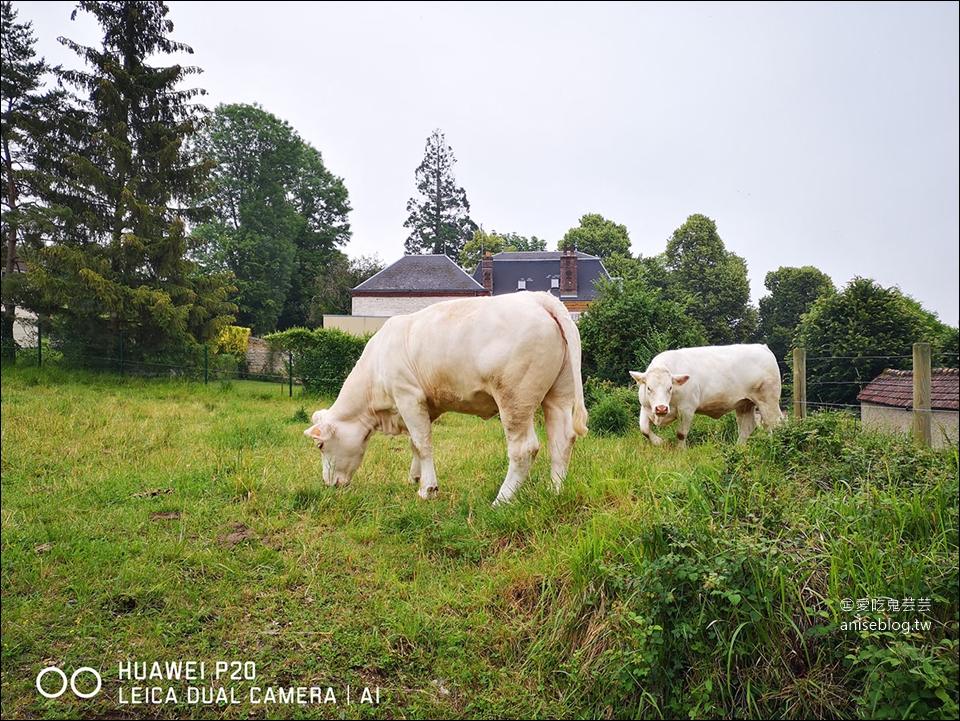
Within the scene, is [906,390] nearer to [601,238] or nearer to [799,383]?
[799,383]

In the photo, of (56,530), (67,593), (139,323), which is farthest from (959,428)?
(139,323)

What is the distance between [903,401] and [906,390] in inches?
5.2

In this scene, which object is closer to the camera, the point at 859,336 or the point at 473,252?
the point at 859,336

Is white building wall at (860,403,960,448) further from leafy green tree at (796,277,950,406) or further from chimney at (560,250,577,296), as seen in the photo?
chimney at (560,250,577,296)

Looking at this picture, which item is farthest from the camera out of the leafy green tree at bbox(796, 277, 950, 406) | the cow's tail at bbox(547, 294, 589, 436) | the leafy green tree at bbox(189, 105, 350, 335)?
the leafy green tree at bbox(189, 105, 350, 335)

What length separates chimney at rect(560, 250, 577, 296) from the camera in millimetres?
20931

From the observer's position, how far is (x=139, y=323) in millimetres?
15430

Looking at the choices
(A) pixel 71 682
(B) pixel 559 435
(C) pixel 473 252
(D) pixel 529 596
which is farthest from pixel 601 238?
(A) pixel 71 682

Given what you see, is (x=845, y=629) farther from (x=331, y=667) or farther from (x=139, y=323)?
(x=139, y=323)

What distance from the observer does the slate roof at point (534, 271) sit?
67.5 ft

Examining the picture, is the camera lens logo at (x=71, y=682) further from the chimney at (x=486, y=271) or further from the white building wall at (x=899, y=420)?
the chimney at (x=486, y=271)

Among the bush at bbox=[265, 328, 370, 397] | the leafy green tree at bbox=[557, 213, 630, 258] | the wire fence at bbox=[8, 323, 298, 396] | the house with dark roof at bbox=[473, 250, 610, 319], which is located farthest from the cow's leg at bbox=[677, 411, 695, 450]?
the leafy green tree at bbox=[557, 213, 630, 258]

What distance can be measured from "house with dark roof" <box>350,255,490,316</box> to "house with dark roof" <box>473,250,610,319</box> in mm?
1365

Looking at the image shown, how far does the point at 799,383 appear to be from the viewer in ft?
21.5
